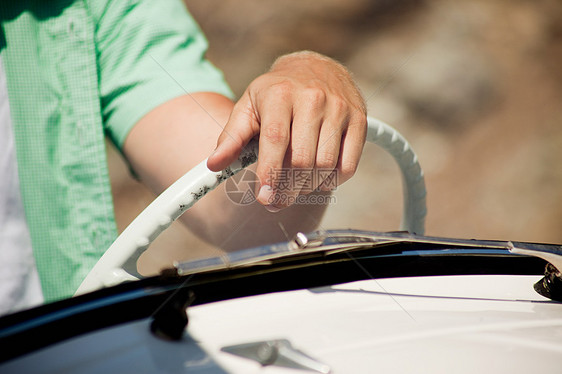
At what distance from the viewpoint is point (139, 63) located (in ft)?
2.93

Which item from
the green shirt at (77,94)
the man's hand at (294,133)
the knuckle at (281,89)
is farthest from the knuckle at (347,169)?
the green shirt at (77,94)

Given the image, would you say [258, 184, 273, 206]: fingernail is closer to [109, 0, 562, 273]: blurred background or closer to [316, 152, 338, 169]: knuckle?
[316, 152, 338, 169]: knuckle

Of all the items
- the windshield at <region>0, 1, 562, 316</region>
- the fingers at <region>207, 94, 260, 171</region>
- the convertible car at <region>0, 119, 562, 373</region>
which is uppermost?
the windshield at <region>0, 1, 562, 316</region>

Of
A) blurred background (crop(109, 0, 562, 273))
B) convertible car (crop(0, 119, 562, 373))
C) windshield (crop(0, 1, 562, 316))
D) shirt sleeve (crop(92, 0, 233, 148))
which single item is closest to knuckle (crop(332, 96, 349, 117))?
convertible car (crop(0, 119, 562, 373))

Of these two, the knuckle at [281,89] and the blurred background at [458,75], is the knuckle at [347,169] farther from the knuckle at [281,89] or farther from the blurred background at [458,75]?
the blurred background at [458,75]

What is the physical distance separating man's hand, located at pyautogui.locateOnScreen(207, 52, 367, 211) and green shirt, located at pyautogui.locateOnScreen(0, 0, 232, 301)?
12.7 inches

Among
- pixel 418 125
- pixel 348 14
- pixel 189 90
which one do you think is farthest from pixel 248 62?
pixel 189 90

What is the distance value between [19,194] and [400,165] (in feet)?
1.75

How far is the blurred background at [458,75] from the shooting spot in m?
2.84

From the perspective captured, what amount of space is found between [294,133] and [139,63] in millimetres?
458

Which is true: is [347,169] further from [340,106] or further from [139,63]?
[139,63]

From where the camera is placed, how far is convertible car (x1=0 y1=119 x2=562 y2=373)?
1.38ft

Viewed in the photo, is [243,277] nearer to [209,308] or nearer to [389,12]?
[209,308]

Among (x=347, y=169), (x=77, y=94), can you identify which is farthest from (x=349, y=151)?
(x=77, y=94)
